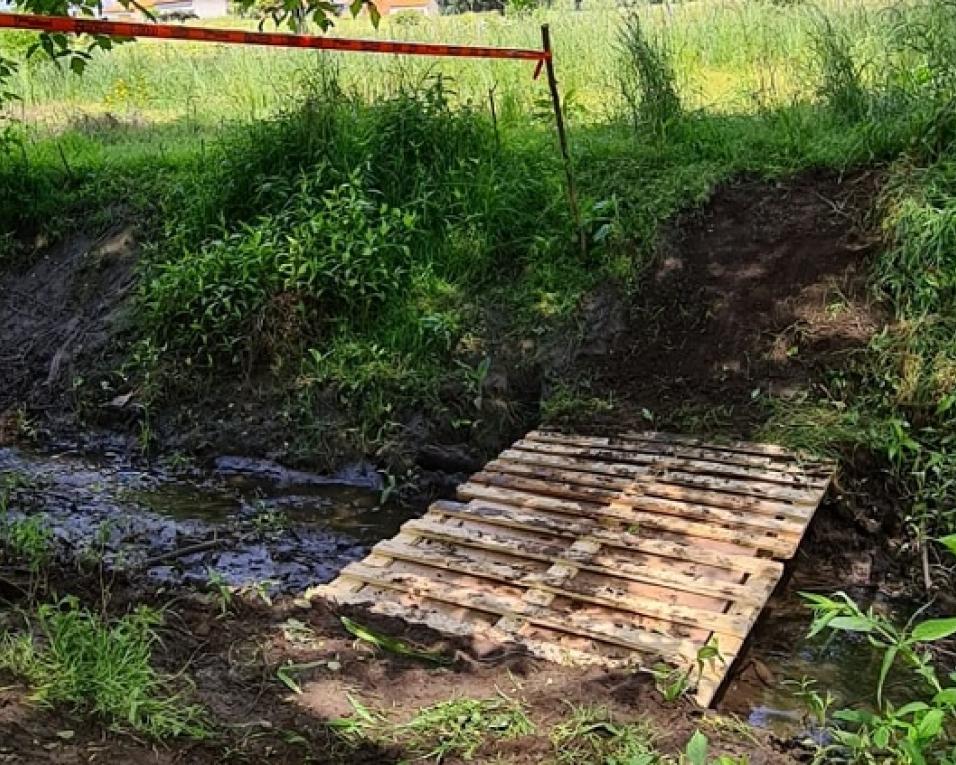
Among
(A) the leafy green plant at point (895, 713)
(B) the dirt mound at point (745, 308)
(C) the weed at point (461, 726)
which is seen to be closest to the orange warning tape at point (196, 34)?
(B) the dirt mound at point (745, 308)

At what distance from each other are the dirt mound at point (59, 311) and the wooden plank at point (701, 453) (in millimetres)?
2943

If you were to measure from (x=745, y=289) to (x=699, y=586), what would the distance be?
241cm

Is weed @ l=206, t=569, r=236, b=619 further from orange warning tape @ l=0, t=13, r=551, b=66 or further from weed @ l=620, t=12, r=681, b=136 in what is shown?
weed @ l=620, t=12, r=681, b=136

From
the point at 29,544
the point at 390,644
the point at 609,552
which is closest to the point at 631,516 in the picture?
the point at 609,552

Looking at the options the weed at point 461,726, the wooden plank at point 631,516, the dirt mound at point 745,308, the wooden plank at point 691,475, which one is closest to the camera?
the weed at point 461,726

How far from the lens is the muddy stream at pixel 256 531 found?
314cm

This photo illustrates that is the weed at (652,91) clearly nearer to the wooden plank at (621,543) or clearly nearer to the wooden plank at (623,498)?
the wooden plank at (623,498)

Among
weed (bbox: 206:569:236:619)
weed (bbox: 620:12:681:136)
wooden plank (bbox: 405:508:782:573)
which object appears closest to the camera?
weed (bbox: 206:569:236:619)

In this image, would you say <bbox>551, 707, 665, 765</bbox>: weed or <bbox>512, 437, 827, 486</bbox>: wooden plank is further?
<bbox>512, 437, 827, 486</bbox>: wooden plank

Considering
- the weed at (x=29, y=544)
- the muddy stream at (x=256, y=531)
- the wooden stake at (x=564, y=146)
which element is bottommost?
the muddy stream at (x=256, y=531)

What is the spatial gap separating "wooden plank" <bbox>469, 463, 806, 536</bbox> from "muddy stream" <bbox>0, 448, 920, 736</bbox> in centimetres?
25

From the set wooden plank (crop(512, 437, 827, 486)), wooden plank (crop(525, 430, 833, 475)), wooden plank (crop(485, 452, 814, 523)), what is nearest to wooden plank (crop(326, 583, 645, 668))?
wooden plank (crop(485, 452, 814, 523))

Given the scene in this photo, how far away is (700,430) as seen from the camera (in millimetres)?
4613

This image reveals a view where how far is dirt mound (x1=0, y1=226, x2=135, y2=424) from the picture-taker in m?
5.92
